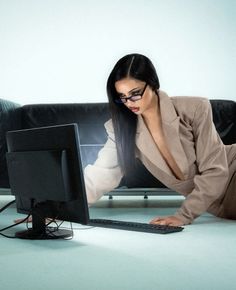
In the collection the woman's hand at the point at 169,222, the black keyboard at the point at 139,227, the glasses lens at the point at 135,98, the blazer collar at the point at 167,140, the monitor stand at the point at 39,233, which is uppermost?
the glasses lens at the point at 135,98

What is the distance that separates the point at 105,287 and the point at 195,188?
957 millimetres

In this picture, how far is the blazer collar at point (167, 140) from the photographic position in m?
1.85

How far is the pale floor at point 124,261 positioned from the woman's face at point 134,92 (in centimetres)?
51

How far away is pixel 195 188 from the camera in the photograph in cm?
183

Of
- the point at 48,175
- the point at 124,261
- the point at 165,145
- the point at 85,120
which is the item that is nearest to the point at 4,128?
the point at 85,120

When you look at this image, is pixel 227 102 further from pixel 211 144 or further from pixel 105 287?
pixel 105 287

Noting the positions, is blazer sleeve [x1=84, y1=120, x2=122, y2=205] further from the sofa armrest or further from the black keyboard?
the sofa armrest

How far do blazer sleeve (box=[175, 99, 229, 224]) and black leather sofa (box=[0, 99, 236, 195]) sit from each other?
2.96ft

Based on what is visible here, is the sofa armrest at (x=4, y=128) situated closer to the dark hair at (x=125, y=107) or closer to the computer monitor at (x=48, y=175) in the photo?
the dark hair at (x=125, y=107)

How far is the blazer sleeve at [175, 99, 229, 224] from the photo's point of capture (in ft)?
5.89

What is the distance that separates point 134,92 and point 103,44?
215 centimetres

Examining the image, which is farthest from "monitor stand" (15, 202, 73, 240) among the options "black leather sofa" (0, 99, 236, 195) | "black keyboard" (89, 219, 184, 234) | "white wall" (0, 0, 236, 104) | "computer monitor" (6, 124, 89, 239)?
"white wall" (0, 0, 236, 104)

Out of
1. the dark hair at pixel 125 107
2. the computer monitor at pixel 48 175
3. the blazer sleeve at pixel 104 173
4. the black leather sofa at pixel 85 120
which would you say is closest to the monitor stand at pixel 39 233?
the computer monitor at pixel 48 175

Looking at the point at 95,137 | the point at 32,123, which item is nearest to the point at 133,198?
the point at 95,137
